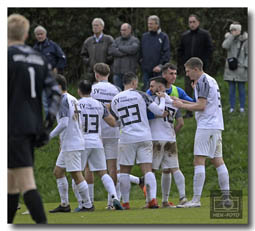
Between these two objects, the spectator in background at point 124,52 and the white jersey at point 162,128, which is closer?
the white jersey at point 162,128

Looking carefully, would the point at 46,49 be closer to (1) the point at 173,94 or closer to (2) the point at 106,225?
(1) the point at 173,94

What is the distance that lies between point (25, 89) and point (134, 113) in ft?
10.0

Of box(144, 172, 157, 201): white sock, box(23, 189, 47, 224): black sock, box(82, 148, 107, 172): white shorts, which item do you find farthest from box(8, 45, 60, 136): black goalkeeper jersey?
box(144, 172, 157, 201): white sock

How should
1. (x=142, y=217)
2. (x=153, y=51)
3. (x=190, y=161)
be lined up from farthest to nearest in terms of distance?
(x=190, y=161)
(x=153, y=51)
(x=142, y=217)

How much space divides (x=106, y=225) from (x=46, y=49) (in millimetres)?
5190

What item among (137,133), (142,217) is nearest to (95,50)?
(137,133)

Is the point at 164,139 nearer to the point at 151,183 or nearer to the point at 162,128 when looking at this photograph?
the point at 162,128

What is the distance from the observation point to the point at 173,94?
990 centimetres

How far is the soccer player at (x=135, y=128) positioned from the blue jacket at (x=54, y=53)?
2.97 meters

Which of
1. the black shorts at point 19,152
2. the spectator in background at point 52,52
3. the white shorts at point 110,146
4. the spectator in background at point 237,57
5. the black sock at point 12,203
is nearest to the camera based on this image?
the black shorts at point 19,152

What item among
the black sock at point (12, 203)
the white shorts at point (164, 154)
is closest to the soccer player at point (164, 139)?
the white shorts at point (164, 154)

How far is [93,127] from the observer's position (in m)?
9.58

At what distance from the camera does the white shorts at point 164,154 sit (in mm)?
9797

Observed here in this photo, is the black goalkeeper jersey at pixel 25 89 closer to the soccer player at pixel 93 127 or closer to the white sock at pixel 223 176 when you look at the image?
the soccer player at pixel 93 127
